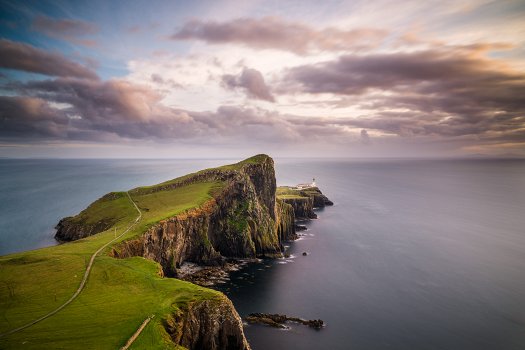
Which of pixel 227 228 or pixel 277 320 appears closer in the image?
pixel 277 320

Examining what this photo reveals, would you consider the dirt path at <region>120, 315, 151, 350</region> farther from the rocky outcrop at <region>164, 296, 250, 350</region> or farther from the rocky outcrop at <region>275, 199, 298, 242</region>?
the rocky outcrop at <region>275, 199, 298, 242</region>

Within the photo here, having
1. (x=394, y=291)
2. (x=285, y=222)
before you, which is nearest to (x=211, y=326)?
(x=394, y=291)

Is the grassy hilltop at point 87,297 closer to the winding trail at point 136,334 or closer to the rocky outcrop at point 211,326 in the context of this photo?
the winding trail at point 136,334

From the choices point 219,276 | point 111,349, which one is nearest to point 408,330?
point 219,276

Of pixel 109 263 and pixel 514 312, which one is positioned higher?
pixel 109 263

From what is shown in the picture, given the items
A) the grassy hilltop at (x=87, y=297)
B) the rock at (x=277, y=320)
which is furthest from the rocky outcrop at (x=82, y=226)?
the rock at (x=277, y=320)

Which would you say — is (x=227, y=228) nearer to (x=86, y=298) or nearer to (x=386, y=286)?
(x=386, y=286)

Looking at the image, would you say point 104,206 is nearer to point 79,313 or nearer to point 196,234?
point 196,234

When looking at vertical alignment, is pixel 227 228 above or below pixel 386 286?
above
